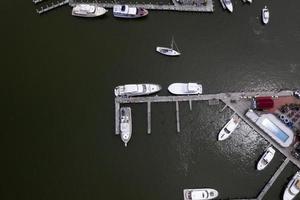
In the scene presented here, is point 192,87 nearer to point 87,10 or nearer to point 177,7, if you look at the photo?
point 177,7

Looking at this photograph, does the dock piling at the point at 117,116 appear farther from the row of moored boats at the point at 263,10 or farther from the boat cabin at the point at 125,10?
the row of moored boats at the point at 263,10

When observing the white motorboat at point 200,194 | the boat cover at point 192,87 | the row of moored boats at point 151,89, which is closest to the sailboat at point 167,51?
the row of moored boats at point 151,89

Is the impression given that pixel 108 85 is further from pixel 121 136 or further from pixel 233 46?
pixel 233 46

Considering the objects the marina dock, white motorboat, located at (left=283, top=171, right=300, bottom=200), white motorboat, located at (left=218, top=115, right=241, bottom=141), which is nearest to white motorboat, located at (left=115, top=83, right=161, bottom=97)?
the marina dock

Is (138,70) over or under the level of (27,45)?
under

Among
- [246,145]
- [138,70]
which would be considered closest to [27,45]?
[138,70]

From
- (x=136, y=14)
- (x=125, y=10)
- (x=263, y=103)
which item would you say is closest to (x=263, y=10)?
(x=263, y=103)
